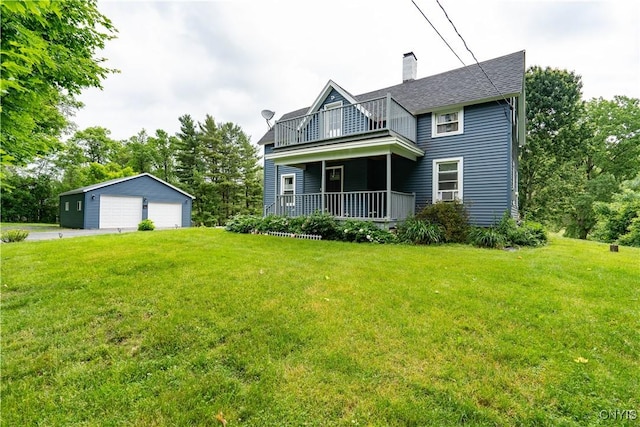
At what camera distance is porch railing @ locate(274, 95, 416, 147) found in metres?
10.0

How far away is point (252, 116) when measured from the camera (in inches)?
1410

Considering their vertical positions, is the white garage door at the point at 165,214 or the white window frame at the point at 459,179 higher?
the white window frame at the point at 459,179

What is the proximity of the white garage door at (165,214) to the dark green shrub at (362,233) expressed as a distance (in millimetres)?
18297

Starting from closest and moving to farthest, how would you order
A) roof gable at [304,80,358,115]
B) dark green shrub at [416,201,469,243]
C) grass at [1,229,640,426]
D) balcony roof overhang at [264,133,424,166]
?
1. grass at [1,229,640,426]
2. dark green shrub at [416,201,469,243]
3. balcony roof overhang at [264,133,424,166]
4. roof gable at [304,80,358,115]

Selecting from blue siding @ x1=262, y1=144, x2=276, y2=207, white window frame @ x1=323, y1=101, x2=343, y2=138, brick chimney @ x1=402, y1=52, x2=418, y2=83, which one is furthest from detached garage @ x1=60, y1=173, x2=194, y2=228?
brick chimney @ x1=402, y1=52, x2=418, y2=83

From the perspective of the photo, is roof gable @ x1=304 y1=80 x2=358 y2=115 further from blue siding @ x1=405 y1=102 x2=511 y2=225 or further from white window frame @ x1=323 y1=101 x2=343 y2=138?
blue siding @ x1=405 y1=102 x2=511 y2=225

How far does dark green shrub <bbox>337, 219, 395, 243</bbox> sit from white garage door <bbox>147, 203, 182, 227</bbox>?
60.0 ft

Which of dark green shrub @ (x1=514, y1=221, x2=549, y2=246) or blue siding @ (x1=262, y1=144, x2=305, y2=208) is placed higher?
blue siding @ (x1=262, y1=144, x2=305, y2=208)

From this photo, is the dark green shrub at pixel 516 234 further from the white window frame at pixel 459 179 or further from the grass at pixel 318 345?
the grass at pixel 318 345

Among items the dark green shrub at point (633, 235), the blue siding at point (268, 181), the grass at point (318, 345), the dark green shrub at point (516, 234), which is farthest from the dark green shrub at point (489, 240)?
the dark green shrub at point (633, 235)

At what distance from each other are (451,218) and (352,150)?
413 centimetres

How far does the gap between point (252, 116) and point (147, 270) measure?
111 ft

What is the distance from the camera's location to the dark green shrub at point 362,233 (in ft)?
29.5

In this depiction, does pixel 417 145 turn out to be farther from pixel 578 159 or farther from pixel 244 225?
pixel 578 159
